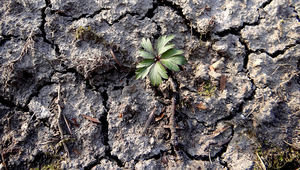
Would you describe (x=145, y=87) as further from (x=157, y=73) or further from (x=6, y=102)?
(x=6, y=102)

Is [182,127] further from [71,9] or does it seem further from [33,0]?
[33,0]

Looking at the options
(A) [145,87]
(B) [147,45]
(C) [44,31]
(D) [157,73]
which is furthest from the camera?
(C) [44,31]

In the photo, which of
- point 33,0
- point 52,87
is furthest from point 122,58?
point 33,0

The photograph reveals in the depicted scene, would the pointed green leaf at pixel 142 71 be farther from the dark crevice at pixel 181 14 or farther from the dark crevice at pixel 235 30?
the dark crevice at pixel 235 30

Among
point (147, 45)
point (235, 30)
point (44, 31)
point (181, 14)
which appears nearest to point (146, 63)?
point (147, 45)

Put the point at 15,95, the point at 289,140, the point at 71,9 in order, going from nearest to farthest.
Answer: the point at 289,140
the point at 15,95
the point at 71,9

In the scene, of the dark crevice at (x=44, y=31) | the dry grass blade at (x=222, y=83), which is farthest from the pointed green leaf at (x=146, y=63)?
the dark crevice at (x=44, y=31)
